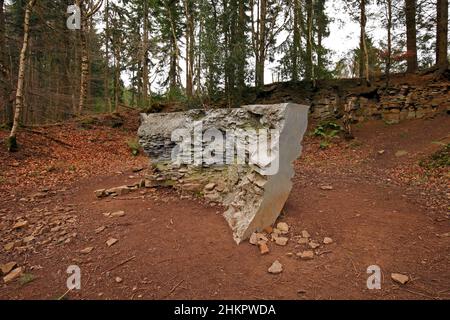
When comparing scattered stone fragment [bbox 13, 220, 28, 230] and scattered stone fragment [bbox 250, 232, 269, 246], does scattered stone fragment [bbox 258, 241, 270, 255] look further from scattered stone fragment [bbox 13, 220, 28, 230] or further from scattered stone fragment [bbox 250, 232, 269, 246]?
scattered stone fragment [bbox 13, 220, 28, 230]

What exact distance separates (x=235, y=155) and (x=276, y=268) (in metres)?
2.37

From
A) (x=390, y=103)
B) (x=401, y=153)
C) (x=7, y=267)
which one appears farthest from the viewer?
(x=390, y=103)

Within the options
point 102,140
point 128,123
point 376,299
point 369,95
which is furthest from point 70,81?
point 376,299

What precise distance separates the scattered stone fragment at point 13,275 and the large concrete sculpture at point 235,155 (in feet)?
10.0

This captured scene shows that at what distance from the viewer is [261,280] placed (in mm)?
3148

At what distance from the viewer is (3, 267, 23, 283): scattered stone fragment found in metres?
3.29

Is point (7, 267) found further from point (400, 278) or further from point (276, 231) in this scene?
point (400, 278)

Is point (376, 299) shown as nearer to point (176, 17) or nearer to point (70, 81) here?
point (176, 17)

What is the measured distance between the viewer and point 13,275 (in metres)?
3.35

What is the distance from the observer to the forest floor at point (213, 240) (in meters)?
3.06

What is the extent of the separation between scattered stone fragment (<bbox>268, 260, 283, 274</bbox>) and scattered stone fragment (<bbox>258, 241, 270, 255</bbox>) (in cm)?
28

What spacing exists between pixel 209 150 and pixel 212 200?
1.10 m

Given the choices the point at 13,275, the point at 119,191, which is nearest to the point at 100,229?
the point at 13,275

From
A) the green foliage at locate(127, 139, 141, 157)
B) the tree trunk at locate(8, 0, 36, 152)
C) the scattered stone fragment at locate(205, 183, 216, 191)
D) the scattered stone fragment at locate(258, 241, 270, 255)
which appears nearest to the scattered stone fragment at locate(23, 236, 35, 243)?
the scattered stone fragment at locate(205, 183, 216, 191)
